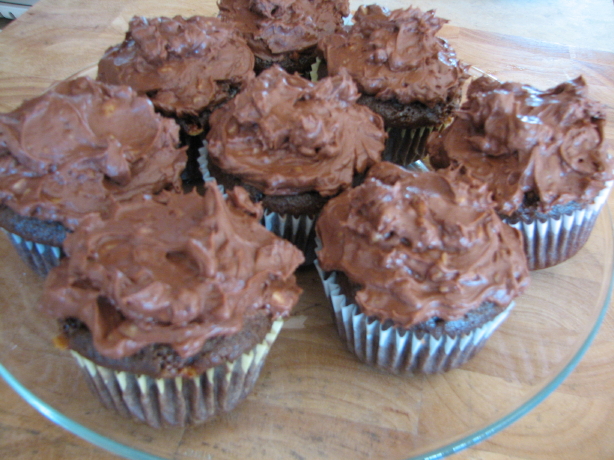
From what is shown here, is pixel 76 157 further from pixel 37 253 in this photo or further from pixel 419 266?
pixel 419 266

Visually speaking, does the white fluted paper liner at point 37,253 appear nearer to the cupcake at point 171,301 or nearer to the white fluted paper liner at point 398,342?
the cupcake at point 171,301

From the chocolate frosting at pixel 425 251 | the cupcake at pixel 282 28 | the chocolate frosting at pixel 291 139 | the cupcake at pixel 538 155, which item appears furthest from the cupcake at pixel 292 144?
the cupcake at pixel 282 28

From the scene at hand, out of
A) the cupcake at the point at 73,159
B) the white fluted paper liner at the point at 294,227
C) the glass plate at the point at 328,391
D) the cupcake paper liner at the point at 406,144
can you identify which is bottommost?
the glass plate at the point at 328,391

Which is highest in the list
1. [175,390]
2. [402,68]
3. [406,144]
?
[402,68]

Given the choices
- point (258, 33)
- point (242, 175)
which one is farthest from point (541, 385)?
point (258, 33)

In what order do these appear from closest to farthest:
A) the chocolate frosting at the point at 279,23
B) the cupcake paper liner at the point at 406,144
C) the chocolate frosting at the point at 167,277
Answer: the chocolate frosting at the point at 167,277, the cupcake paper liner at the point at 406,144, the chocolate frosting at the point at 279,23

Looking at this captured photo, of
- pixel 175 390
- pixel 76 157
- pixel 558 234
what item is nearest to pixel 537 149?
pixel 558 234
